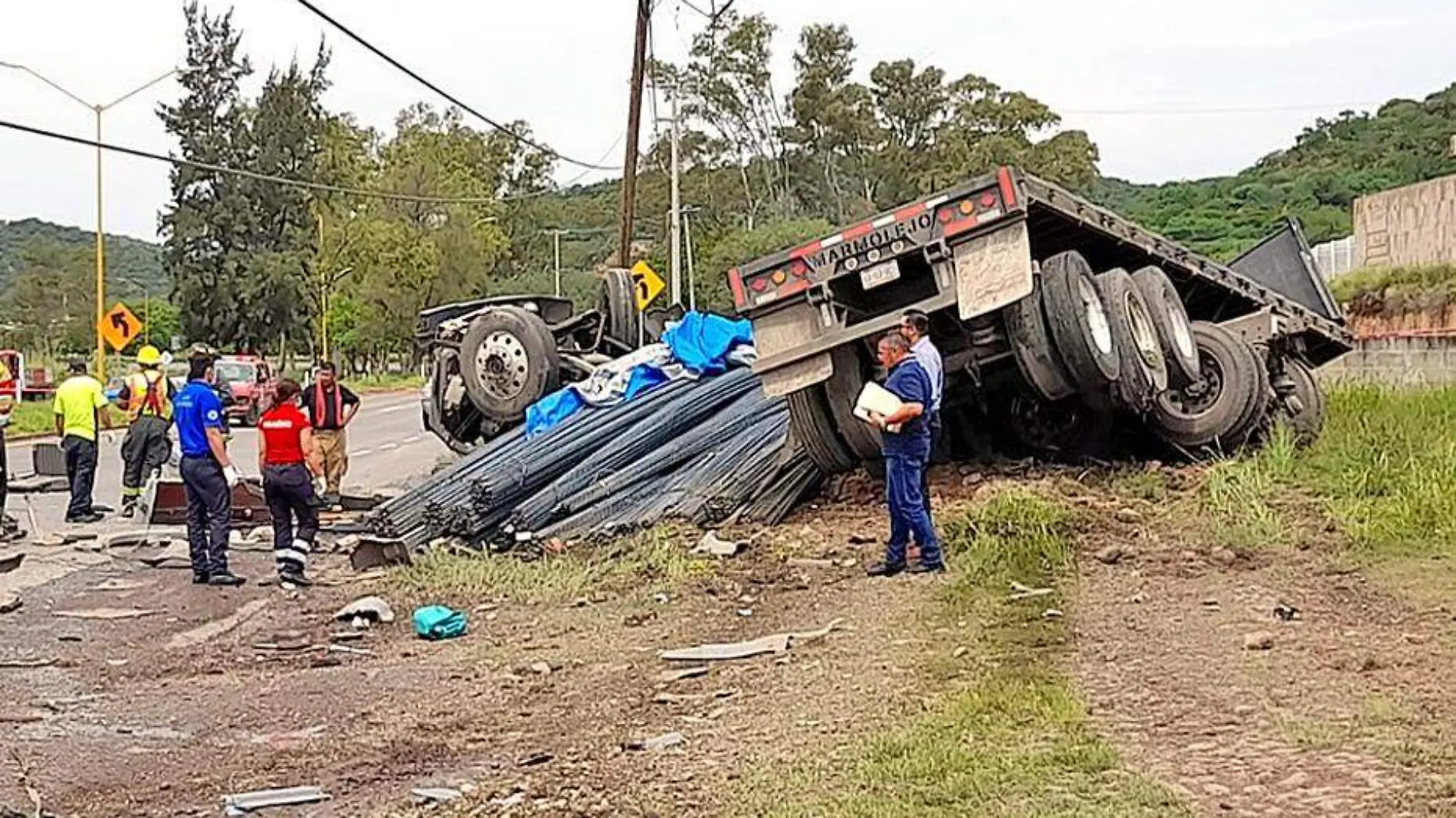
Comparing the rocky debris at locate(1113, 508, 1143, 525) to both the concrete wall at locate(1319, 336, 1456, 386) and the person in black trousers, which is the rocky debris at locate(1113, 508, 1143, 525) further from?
the person in black trousers

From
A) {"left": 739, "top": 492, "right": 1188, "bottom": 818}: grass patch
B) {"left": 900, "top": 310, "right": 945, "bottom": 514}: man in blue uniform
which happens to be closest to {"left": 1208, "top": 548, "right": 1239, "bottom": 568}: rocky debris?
{"left": 900, "top": 310, "right": 945, "bottom": 514}: man in blue uniform

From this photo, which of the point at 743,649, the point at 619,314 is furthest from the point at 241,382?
the point at 743,649

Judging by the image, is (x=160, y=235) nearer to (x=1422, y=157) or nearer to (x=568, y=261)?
(x=568, y=261)

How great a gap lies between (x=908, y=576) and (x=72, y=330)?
7173 cm

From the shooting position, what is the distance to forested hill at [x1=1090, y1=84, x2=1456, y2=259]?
157 feet

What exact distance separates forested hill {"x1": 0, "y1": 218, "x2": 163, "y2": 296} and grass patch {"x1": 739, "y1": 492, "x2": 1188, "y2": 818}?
102316mm

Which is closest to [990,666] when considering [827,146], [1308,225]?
[1308,225]

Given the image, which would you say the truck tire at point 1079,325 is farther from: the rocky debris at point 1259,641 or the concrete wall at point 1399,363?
the concrete wall at point 1399,363

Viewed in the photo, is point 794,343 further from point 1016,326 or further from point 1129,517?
point 1129,517

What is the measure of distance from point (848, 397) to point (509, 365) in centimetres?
572

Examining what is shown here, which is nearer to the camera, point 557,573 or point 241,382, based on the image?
point 557,573

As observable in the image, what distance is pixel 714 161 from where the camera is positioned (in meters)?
71.2

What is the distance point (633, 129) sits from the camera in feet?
92.5

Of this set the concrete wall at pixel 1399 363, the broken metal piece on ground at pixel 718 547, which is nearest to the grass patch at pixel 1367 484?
the broken metal piece on ground at pixel 718 547
